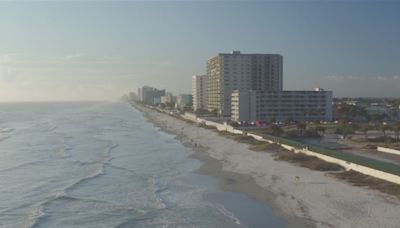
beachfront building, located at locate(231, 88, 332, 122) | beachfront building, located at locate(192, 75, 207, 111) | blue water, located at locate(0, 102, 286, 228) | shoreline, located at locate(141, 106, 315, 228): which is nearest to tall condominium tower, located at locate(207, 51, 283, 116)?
beachfront building, located at locate(192, 75, 207, 111)

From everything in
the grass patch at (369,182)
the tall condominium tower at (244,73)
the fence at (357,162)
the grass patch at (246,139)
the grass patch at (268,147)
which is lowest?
the grass patch at (246,139)

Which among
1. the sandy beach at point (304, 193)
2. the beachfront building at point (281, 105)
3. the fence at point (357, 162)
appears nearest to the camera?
the sandy beach at point (304, 193)

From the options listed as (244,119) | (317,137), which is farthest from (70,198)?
(244,119)

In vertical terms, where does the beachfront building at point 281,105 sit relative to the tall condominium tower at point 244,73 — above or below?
below

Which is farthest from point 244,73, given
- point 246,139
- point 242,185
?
point 242,185

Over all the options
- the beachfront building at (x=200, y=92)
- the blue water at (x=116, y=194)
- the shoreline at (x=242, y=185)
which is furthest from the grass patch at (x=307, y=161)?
the beachfront building at (x=200, y=92)

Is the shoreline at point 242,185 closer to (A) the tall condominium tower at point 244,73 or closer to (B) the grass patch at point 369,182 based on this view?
(B) the grass patch at point 369,182

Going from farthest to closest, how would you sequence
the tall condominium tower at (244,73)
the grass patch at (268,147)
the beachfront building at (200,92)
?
the beachfront building at (200,92) < the tall condominium tower at (244,73) < the grass patch at (268,147)
